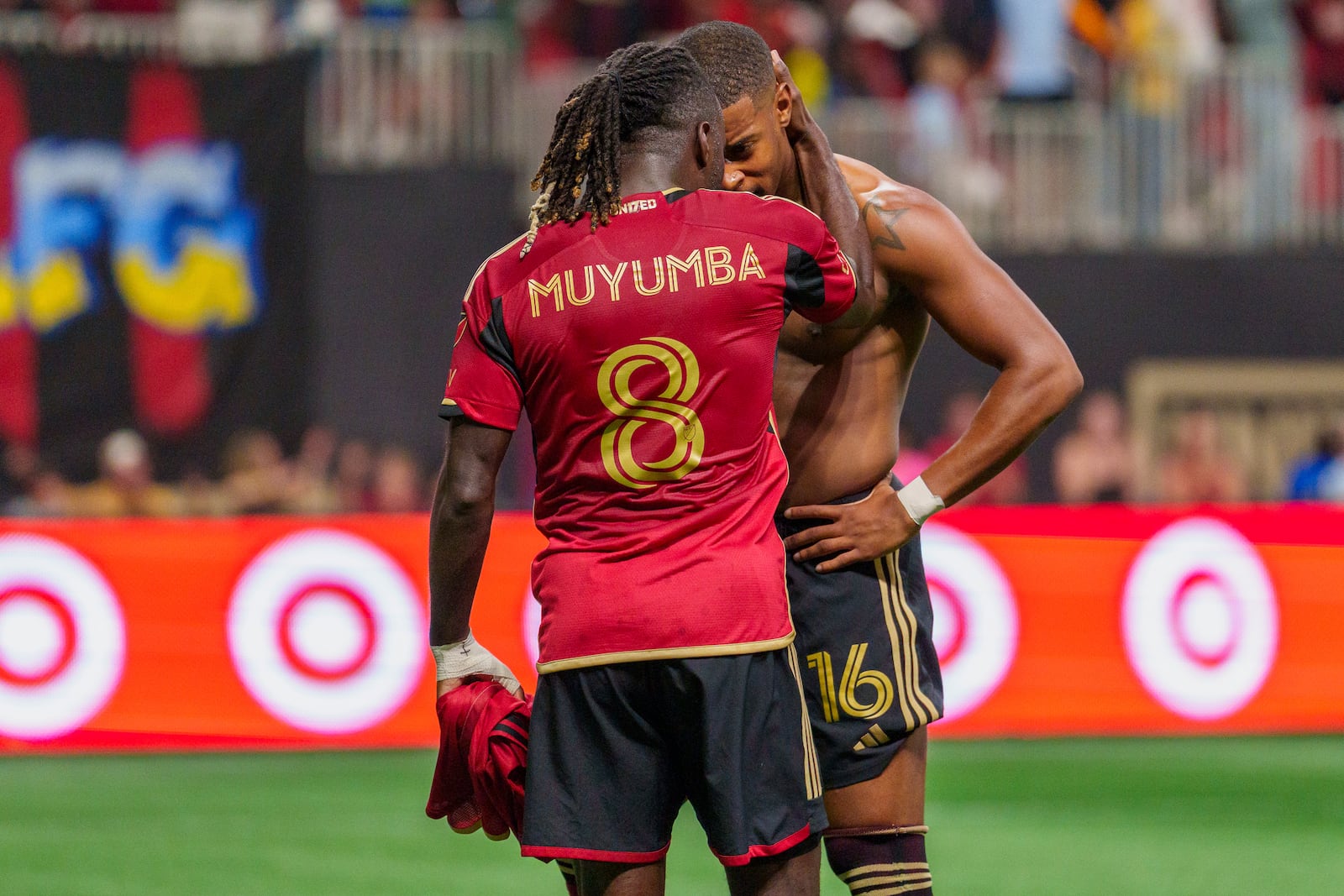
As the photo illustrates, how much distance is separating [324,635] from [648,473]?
5.61m

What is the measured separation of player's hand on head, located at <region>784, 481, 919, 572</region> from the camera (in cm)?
374

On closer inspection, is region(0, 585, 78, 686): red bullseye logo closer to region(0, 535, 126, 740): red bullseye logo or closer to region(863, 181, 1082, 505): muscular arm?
region(0, 535, 126, 740): red bullseye logo

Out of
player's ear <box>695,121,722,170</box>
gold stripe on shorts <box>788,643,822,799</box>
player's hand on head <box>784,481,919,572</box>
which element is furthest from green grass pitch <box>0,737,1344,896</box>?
player's ear <box>695,121,722,170</box>

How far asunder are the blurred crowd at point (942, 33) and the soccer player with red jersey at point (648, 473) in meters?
10.1

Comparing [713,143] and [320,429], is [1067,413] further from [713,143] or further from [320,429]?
[713,143]

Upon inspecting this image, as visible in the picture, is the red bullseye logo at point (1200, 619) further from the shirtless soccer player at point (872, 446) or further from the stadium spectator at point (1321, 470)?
the shirtless soccer player at point (872, 446)

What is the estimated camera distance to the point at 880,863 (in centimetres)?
371

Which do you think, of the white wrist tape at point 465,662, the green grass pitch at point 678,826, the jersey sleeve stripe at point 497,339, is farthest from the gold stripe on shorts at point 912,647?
the green grass pitch at point 678,826

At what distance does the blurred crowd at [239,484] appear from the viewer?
1100cm

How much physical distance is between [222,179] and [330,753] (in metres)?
4.57

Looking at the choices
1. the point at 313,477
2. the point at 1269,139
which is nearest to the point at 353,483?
the point at 313,477

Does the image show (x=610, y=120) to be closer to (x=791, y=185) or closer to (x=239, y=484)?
(x=791, y=185)

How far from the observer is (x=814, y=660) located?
377cm

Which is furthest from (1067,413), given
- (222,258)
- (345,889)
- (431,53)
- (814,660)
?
(814,660)
